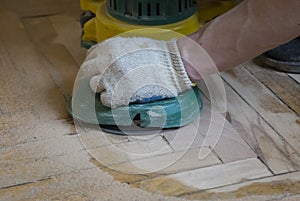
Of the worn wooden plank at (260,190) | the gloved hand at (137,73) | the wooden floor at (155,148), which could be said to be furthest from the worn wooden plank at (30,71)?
the worn wooden plank at (260,190)

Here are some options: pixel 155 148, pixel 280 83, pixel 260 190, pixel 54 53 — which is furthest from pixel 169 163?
pixel 54 53

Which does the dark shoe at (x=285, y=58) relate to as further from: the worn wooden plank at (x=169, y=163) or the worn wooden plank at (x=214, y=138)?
the worn wooden plank at (x=169, y=163)

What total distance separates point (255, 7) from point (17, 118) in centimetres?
48

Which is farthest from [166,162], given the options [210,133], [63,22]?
[63,22]

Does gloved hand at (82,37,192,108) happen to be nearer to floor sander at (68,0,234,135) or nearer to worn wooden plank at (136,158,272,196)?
floor sander at (68,0,234,135)

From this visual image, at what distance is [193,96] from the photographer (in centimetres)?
104

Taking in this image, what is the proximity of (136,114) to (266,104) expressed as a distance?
0.90 ft

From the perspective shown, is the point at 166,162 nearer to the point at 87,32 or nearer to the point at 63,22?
the point at 87,32

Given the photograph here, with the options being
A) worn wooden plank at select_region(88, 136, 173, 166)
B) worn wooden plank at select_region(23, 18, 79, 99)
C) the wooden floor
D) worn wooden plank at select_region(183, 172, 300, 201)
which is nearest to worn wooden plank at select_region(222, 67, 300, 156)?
the wooden floor

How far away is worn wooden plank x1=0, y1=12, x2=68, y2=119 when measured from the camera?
1.09 m

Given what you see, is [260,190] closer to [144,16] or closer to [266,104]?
[266,104]

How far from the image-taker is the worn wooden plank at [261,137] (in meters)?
0.92

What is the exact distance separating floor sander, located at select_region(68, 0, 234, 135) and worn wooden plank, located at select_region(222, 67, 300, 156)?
122mm

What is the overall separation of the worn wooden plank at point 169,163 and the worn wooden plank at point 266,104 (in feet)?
0.51
